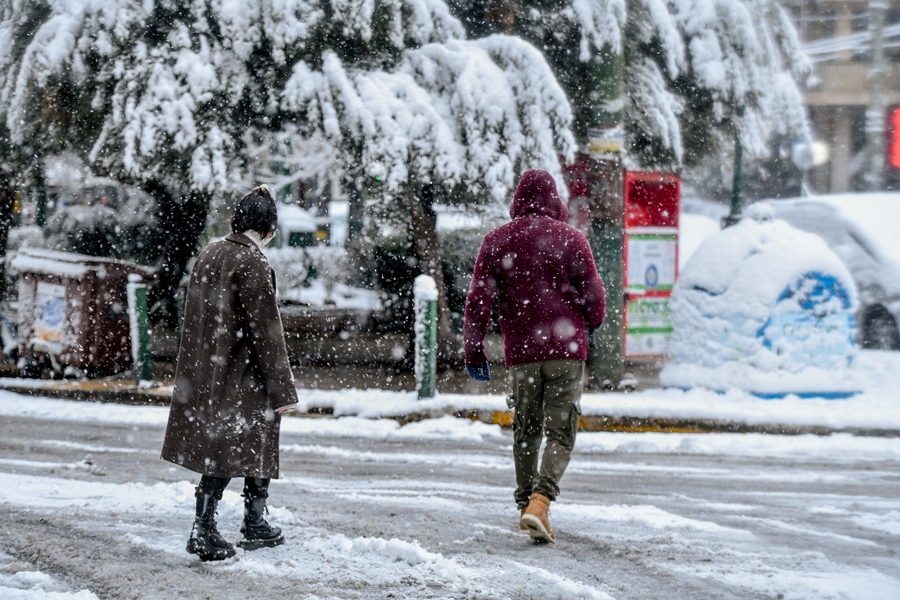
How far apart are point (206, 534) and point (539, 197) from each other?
7.52 feet

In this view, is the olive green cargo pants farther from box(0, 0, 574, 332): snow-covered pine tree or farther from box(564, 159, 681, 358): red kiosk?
box(564, 159, 681, 358): red kiosk

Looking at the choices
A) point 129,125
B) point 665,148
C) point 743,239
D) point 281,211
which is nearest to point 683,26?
point 665,148

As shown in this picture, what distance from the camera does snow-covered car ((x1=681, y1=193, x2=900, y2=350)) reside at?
1105cm

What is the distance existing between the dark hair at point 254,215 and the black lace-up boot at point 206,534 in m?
1.18

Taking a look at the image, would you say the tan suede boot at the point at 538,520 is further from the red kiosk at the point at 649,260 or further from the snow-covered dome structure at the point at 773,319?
the red kiosk at the point at 649,260

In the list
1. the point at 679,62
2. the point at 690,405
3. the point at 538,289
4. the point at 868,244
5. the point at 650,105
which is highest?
the point at 679,62

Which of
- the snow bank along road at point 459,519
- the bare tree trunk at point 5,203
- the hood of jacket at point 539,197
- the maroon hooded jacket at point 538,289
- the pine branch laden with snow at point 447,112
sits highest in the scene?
the pine branch laden with snow at point 447,112

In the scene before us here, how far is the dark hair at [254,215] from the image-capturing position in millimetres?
4266

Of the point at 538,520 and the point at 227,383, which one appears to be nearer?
the point at 227,383

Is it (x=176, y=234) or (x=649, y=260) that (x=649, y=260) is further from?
(x=176, y=234)

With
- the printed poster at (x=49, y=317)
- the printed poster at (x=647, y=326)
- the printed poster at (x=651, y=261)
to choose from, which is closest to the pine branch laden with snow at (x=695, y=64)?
the printed poster at (x=651, y=261)

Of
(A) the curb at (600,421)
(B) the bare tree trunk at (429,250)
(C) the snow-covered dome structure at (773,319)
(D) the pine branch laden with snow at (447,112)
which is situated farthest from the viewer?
(B) the bare tree trunk at (429,250)

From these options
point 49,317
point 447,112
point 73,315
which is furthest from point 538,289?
point 49,317

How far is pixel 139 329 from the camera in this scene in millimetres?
9484
